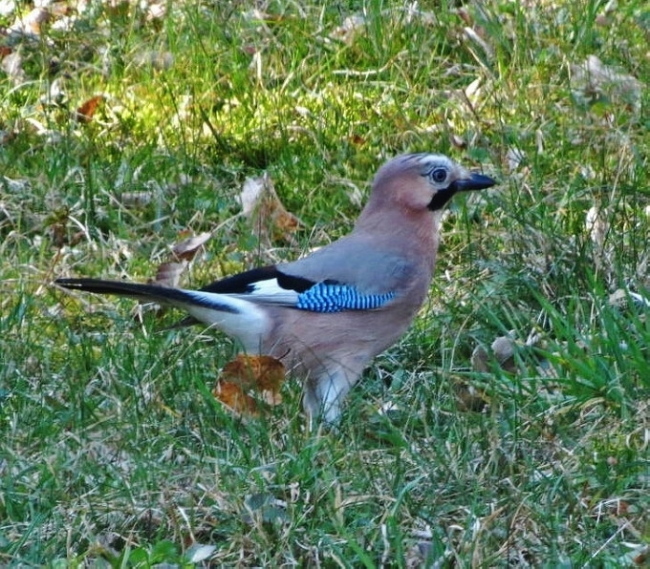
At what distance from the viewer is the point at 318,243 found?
20.3ft

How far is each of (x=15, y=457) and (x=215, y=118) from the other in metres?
3.13

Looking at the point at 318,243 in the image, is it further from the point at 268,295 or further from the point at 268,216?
the point at 268,295

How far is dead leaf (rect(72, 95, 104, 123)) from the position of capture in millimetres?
7258

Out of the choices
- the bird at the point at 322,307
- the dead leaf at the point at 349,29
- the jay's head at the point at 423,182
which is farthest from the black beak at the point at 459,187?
the dead leaf at the point at 349,29

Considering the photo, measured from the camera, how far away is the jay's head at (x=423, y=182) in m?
5.29

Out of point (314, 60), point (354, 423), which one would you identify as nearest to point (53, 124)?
point (314, 60)

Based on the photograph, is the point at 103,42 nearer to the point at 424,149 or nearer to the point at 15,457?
the point at 424,149

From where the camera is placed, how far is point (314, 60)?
744 cm

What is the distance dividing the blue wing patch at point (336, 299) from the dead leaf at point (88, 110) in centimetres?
255

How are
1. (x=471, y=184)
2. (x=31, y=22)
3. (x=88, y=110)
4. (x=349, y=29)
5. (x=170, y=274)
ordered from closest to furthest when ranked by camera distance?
1. (x=471, y=184)
2. (x=170, y=274)
3. (x=88, y=110)
4. (x=349, y=29)
5. (x=31, y=22)

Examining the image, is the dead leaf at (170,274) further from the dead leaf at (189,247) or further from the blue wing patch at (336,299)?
the blue wing patch at (336,299)

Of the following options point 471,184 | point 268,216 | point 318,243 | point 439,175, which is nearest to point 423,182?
point 439,175

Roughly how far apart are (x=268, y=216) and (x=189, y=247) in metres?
0.35

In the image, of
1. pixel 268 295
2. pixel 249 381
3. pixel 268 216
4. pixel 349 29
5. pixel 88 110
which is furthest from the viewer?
pixel 349 29
